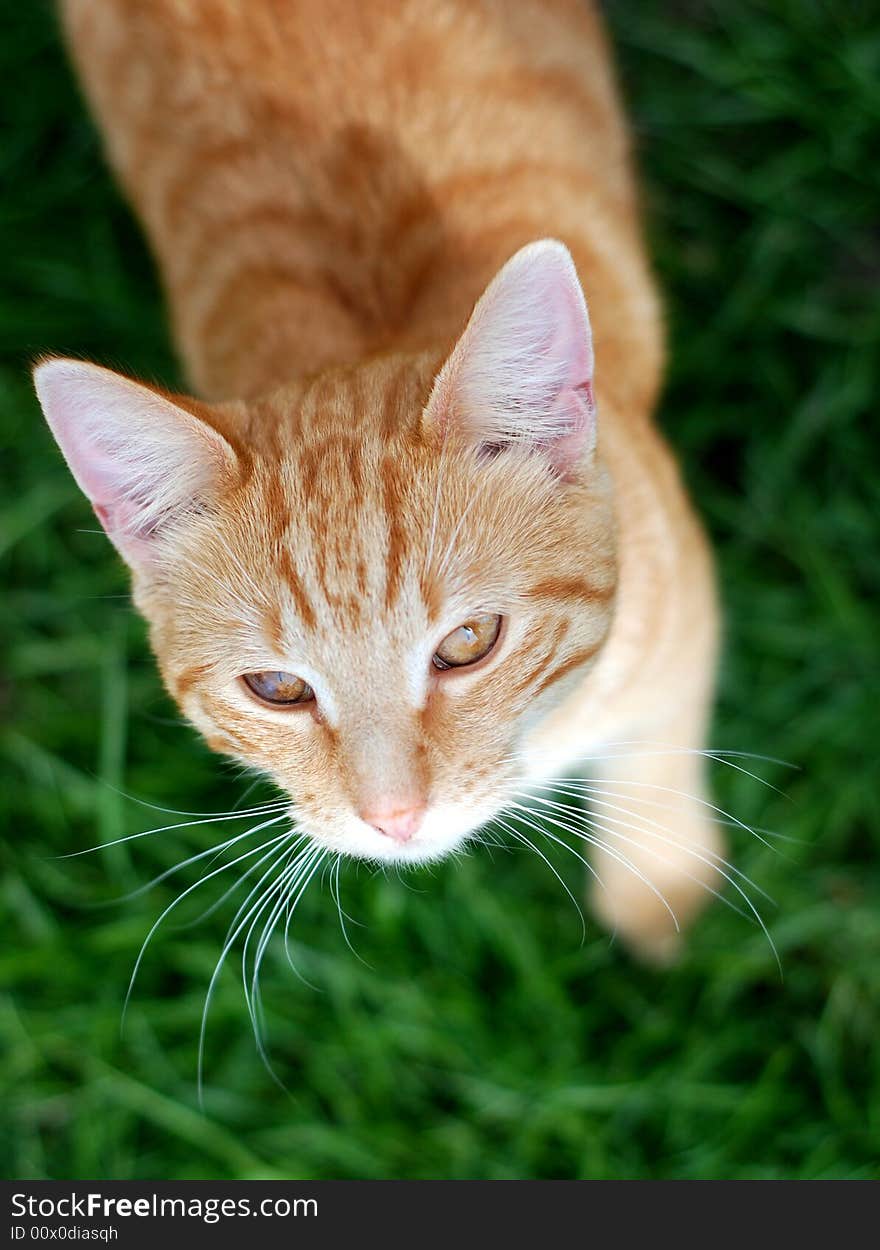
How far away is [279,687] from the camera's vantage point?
5.95ft

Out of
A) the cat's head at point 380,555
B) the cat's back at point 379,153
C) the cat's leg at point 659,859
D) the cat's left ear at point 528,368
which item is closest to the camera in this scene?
the cat's left ear at point 528,368

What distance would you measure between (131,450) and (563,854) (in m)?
1.74

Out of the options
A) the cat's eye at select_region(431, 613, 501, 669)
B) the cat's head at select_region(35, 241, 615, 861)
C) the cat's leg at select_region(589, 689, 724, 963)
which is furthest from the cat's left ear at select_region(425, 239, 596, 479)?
the cat's leg at select_region(589, 689, 724, 963)

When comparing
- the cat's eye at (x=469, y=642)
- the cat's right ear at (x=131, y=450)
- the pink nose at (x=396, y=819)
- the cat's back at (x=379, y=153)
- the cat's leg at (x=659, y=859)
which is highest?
the cat's back at (x=379, y=153)

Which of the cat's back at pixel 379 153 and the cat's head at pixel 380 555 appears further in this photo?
the cat's back at pixel 379 153

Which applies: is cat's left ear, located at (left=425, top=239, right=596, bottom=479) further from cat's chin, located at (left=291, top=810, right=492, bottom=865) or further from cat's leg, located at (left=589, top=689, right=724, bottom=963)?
→ cat's leg, located at (left=589, top=689, right=724, bottom=963)

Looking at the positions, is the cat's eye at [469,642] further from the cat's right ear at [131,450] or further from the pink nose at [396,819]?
the cat's right ear at [131,450]

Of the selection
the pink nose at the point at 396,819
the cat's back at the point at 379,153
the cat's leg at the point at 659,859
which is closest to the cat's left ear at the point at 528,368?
the cat's back at the point at 379,153

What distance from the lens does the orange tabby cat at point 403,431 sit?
172 cm

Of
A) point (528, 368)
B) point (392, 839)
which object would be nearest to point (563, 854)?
point (392, 839)

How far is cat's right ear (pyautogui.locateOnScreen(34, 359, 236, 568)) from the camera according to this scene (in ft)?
5.33

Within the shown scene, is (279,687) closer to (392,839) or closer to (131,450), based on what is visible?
(392,839)

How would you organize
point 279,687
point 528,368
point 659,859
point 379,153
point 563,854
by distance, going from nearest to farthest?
point 528,368 → point 279,687 → point 379,153 → point 659,859 → point 563,854

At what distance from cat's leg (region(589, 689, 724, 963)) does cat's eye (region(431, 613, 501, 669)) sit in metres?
0.98
